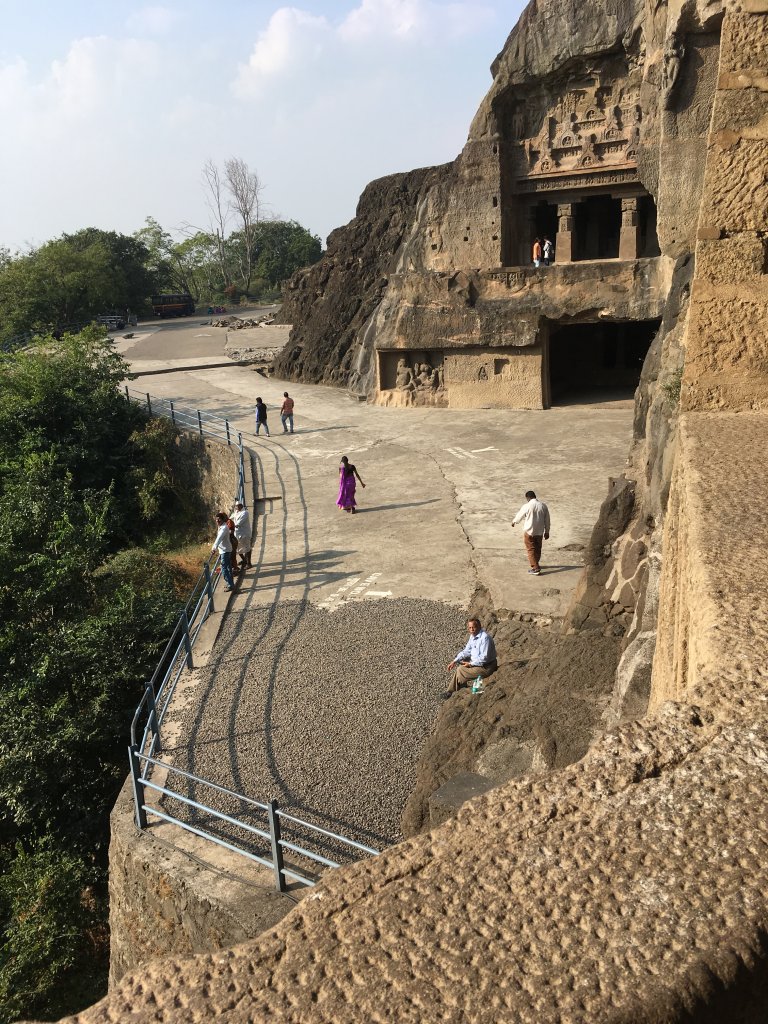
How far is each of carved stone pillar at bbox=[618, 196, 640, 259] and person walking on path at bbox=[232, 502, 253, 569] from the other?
1214 centimetres

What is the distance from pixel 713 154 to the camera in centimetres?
Result: 609

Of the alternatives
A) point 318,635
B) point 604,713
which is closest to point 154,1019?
point 604,713

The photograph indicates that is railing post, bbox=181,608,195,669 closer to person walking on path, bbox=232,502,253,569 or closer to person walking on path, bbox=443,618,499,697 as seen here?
person walking on path, bbox=232,502,253,569

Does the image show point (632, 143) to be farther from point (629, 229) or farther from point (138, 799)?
point (138, 799)

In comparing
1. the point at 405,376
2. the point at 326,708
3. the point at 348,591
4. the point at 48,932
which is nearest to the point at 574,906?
the point at 326,708

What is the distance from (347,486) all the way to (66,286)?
30141mm

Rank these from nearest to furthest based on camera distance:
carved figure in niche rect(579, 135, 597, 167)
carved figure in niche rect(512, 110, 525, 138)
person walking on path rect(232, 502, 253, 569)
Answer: person walking on path rect(232, 502, 253, 569)
carved figure in niche rect(579, 135, 597, 167)
carved figure in niche rect(512, 110, 525, 138)

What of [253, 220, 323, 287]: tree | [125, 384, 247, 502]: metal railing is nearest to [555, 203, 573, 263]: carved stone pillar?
[125, 384, 247, 502]: metal railing

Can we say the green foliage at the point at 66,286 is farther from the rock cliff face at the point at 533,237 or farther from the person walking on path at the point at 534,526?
the person walking on path at the point at 534,526

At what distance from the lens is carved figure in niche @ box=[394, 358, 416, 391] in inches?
807

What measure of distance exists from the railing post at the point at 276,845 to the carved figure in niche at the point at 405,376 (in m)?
16.0

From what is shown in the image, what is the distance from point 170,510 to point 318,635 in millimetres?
10625

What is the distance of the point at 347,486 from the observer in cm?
1275

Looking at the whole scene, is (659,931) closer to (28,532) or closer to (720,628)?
(720,628)
